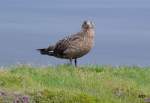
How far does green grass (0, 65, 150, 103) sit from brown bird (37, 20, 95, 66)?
1071 mm

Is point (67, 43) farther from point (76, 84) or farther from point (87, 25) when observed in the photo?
point (76, 84)

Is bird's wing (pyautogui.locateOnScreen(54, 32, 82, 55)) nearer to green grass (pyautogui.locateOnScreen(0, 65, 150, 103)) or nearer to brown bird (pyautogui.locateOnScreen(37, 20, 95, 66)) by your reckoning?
brown bird (pyautogui.locateOnScreen(37, 20, 95, 66))

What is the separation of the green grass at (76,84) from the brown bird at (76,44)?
3.52 feet

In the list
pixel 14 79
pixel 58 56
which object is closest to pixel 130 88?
pixel 14 79

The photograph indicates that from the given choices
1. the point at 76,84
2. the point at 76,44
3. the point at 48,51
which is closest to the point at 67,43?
the point at 76,44

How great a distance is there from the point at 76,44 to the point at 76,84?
374cm

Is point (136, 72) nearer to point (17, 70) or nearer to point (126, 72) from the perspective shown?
point (126, 72)

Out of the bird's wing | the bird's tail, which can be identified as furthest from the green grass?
the bird's tail

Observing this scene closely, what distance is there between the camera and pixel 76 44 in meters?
15.6

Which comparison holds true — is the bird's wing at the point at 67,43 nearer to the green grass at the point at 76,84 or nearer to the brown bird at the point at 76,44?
the brown bird at the point at 76,44

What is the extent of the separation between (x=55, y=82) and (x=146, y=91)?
4.77 feet

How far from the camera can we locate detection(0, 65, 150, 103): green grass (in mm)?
10062

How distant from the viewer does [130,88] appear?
12.0 meters

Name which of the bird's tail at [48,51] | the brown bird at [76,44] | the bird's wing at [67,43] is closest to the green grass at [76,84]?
the brown bird at [76,44]
